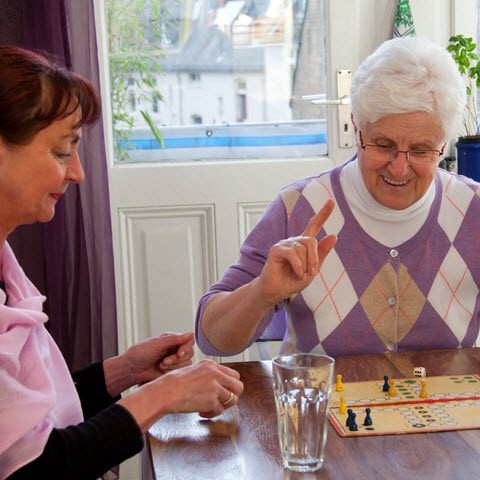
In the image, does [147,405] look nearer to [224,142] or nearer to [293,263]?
[293,263]

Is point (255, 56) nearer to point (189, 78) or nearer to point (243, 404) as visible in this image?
point (189, 78)

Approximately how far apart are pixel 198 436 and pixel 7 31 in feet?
5.91

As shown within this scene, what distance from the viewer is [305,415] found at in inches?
44.7

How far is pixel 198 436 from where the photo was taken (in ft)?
4.18

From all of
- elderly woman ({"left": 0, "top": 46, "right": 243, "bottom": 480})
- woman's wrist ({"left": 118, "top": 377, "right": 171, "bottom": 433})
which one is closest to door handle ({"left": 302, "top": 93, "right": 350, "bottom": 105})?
elderly woman ({"left": 0, "top": 46, "right": 243, "bottom": 480})

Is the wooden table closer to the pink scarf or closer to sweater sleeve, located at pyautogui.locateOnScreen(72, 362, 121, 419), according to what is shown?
the pink scarf

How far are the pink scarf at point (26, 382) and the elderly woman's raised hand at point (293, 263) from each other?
16.1 inches

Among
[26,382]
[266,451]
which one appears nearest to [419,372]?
[266,451]

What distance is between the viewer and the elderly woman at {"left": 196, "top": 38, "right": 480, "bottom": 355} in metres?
1.76

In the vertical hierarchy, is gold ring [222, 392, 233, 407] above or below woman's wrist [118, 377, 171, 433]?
below

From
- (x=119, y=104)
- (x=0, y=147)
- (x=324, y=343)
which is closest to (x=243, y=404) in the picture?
(x=324, y=343)

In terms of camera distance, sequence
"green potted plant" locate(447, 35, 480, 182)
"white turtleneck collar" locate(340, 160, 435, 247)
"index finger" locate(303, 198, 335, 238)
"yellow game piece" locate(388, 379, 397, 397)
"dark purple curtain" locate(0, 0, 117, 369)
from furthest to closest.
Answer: "green potted plant" locate(447, 35, 480, 182), "dark purple curtain" locate(0, 0, 117, 369), "white turtleneck collar" locate(340, 160, 435, 247), "index finger" locate(303, 198, 335, 238), "yellow game piece" locate(388, 379, 397, 397)

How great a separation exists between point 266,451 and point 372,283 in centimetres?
70

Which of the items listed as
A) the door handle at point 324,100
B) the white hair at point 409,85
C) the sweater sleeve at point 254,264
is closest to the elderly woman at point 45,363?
the sweater sleeve at point 254,264
